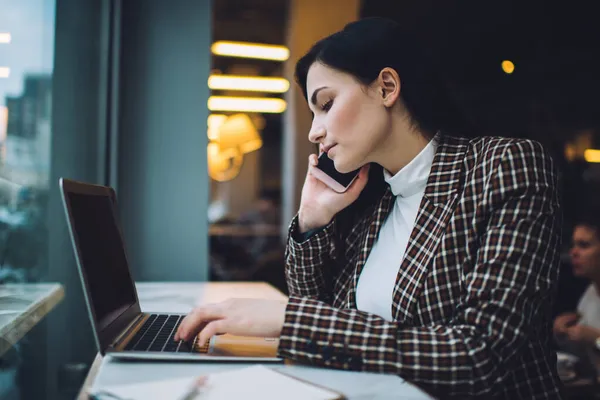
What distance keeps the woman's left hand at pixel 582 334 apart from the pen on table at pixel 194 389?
2.20 m

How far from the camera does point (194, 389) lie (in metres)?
0.73

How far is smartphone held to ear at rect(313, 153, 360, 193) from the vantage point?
140 centimetres

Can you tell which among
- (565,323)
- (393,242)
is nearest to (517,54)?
(565,323)

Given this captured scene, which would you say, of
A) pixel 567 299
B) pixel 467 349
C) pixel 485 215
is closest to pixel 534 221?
pixel 485 215

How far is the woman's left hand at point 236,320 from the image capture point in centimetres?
94

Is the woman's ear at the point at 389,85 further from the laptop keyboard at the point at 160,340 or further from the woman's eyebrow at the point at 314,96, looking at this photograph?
the laptop keyboard at the point at 160,340

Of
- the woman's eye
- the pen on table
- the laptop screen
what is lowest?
the pen on table

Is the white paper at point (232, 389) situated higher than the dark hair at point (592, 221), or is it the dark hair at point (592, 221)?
the dark hair at point (592, 221)

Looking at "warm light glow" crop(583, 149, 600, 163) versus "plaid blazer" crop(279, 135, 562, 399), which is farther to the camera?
"warm light glow" crop(583, 149, 600, 163)

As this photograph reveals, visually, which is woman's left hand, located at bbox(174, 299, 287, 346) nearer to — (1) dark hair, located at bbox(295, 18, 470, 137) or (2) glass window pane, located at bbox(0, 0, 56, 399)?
(2) glass window pane, located at bbox(0, 0, 56, 399)

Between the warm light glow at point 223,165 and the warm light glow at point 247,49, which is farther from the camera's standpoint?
the warm light glow at point 223,165

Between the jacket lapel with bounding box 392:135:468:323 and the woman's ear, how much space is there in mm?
170

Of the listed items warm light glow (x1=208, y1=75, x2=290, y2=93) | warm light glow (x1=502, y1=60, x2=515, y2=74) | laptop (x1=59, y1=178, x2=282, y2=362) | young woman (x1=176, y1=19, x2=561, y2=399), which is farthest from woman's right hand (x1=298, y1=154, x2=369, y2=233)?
warm light glow (x1=208, y1=75, x2=290, y2=93)

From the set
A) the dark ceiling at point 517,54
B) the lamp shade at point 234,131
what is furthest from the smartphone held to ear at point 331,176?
the lamp shade at point 234,131
